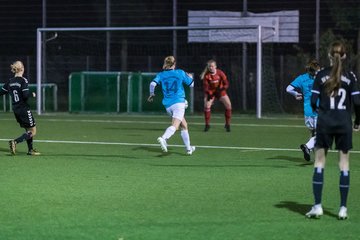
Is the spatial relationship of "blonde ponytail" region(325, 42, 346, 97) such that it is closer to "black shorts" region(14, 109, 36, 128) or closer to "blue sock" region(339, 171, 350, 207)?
"blue sock" region(339, 171, 350, 207)

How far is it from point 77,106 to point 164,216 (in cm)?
2387

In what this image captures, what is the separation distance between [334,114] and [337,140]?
299mm

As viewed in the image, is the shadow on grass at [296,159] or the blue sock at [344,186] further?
the shadow on grass at [296,159]

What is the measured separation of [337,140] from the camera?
29.9 feet

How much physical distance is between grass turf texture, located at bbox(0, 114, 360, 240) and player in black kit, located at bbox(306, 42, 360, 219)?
14.2 inches

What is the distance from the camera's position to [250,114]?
31812 mm

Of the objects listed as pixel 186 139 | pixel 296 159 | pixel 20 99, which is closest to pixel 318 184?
pixel 296 159

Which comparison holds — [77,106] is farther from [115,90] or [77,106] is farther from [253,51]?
[253,51]

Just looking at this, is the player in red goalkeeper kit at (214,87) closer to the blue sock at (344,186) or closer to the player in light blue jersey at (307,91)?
the player in light blue jersey at (307,91)

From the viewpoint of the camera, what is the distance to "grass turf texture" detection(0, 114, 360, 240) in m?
8.36

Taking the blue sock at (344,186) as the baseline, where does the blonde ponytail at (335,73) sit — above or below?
above

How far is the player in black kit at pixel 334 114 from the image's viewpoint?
8.98 meters

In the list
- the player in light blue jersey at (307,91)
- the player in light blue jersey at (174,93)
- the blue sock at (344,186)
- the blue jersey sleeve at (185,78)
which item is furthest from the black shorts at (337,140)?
the blue jersey sleeve at (185,78)

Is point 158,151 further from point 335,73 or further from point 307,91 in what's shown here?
point 335,73
